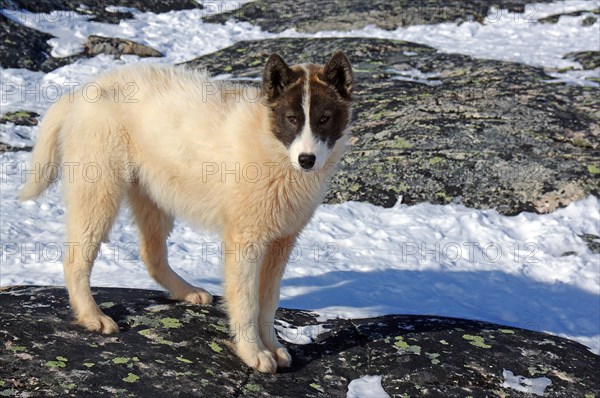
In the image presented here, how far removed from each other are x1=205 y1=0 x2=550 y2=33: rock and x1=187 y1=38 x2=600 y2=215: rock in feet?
24.8

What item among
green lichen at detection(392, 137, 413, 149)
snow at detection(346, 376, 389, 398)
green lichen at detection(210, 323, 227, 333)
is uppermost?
green lichen at detection(392, 137, 413, 149)

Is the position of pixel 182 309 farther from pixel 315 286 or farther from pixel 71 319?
pixel 315 286

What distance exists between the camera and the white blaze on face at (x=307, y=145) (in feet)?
18.5

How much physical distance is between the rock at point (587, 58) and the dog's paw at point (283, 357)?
587 inches

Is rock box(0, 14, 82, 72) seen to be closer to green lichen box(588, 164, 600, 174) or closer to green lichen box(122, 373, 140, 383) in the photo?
green lichen box(588, 164, 600, 174)

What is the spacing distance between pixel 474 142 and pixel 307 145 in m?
8.22

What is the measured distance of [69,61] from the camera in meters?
20.3

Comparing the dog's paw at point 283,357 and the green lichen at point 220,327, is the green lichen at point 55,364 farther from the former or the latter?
the dog's paw at point 283,357

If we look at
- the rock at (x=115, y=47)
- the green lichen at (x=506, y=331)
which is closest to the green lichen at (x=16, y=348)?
the green lichen at (x=506, y=331)

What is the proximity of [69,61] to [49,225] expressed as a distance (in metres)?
10.6

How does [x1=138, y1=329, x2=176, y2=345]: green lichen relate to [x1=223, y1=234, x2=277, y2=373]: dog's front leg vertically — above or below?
below

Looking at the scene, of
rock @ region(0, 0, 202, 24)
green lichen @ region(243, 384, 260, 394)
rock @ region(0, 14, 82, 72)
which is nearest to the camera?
green lichen @ region(243, 384, 260, 394)

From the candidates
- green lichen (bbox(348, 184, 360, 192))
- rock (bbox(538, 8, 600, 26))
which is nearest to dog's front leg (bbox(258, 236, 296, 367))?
green lichen (bbox(348, 184, 360, 192))

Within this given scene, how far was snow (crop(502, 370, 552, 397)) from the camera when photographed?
614 cm
